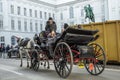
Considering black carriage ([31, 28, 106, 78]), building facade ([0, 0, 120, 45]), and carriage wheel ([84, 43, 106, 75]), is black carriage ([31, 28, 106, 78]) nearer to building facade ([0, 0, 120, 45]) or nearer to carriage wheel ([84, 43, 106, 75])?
carriage wheel ([84, 43, 106, 75])

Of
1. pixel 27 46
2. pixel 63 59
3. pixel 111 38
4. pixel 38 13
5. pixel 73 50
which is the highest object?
pixel 38 13

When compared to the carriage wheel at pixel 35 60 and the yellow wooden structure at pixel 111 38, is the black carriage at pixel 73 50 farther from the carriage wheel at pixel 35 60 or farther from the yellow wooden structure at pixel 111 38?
the yellow wooden structure at pixel 111 38

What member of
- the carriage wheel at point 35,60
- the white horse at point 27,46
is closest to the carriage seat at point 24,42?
the white horse at point 27,46

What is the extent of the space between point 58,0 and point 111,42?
61.6 m

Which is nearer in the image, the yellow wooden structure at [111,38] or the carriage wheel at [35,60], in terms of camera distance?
the carriage wheel at [35,60]

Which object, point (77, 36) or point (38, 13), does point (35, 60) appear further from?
point (38, 13)

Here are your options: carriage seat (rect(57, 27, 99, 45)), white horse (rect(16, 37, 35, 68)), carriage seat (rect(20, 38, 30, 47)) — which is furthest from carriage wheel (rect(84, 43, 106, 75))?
carriage seat (rect(20, 38, 30, 47))

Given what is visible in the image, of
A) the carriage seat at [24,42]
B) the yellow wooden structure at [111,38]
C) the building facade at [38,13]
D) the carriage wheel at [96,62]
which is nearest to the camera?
the carriage wheel at [96,62]

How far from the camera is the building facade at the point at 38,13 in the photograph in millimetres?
55750

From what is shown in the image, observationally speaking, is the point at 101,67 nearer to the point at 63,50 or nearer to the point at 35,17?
the point at 63,50

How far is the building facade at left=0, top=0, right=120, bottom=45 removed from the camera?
183 ft

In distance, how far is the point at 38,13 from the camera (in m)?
Result: 67.6

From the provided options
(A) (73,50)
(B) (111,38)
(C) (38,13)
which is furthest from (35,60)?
(C) (38,13)

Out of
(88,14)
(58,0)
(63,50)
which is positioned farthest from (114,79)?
(58,0)
